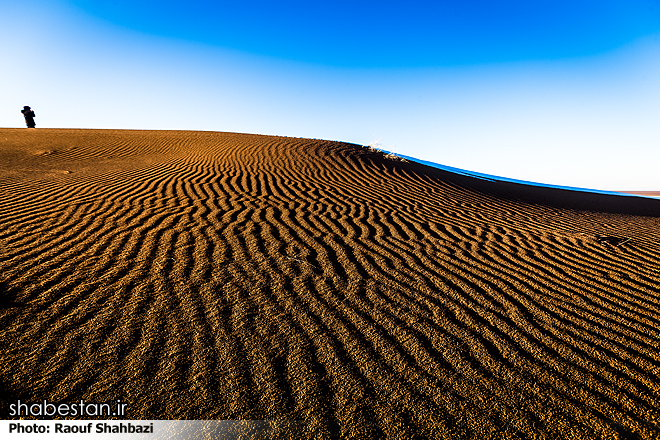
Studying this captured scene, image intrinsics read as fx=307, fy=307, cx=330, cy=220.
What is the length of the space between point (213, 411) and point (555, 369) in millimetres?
2503

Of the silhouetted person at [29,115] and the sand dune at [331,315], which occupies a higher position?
the silhouetted person at [29,115]

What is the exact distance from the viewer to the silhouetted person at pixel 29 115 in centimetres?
1959

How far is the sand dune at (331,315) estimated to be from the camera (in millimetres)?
2008

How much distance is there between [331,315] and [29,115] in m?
27.0

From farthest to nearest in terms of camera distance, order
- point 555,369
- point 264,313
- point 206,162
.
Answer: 1. point 206,162
2. point 264,313
3. point 555,369

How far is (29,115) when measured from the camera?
65.4 ft

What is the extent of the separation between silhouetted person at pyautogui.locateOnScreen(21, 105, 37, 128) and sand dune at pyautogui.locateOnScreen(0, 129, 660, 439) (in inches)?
759

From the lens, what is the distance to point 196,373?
2195 mm

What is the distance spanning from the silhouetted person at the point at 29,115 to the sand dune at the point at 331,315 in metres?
19.3

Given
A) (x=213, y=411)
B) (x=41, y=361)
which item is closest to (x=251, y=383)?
(x=213, y=411)

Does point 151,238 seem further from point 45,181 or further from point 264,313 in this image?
point 45,181

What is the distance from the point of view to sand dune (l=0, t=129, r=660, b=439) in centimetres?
201

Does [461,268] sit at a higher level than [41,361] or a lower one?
higher

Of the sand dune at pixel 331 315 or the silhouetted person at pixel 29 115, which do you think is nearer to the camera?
the sand dune at pixel 331 315
